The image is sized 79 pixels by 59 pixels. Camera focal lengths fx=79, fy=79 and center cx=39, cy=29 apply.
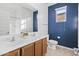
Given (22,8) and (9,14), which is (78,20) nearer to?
(22,8)

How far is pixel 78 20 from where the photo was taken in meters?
1.34

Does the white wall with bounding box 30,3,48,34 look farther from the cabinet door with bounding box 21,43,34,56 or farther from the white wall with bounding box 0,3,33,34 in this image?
the cabinet door with bounding box 21,43,34,56

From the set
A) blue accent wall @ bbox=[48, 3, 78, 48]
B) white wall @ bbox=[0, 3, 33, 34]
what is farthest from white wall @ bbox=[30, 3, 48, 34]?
white wall @ bbox=[0, 3, 33, 34]

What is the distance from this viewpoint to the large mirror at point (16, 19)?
3.48 ft

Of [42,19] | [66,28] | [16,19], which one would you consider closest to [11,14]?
[16,19]

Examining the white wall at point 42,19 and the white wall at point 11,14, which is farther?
the white wall at point 42,19

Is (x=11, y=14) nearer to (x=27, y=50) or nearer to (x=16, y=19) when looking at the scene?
(x=16, y=19)

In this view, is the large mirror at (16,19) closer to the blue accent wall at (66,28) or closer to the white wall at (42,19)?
the white wall at (42,19)

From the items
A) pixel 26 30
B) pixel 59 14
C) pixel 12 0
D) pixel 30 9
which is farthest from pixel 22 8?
pixel 59 14

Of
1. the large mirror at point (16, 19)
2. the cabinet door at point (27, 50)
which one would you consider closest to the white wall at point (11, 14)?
the large mirror at point (16, 19)

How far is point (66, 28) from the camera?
1.34 metres

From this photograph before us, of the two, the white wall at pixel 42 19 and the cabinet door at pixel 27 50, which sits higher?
the white wall at pixel 42 19

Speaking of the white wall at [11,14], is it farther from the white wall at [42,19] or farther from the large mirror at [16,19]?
the white wall at [42,19]

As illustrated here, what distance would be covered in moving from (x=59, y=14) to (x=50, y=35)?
377 millimetres
